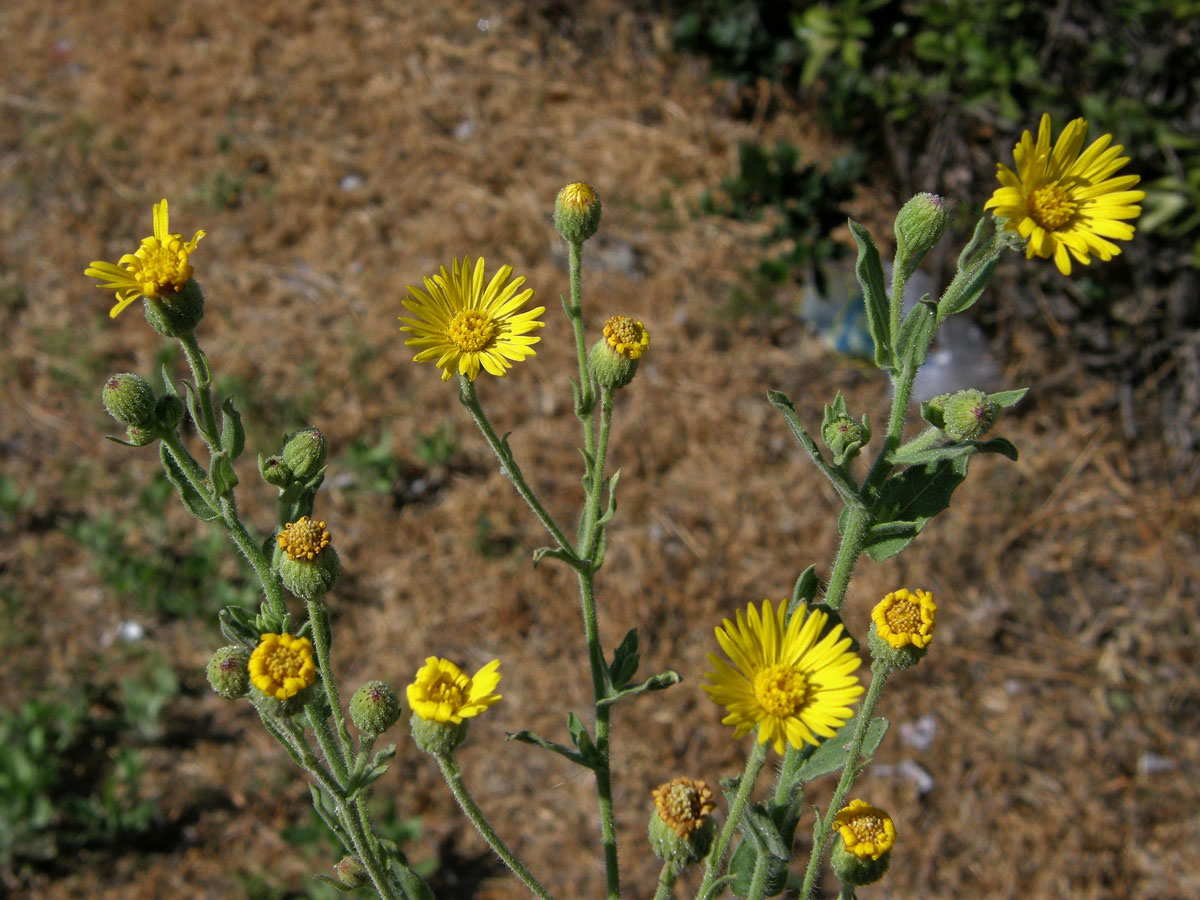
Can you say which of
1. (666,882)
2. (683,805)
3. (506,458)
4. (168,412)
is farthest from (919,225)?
(168,412)

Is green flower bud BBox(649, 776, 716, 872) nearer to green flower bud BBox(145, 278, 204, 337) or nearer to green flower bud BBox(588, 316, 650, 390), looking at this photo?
green flower bud BBox(588, 316, 650, 390)

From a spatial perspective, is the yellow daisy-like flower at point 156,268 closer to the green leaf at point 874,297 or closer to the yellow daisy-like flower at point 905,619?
the green leaf at point 874,297

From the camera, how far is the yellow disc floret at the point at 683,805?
5.06 ft

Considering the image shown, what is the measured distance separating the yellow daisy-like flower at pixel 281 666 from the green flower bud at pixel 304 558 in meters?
0.15

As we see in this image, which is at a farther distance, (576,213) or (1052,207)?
(576,213)

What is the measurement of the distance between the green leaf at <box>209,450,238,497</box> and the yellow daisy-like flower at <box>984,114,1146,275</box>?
126cm

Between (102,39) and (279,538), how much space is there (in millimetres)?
6082

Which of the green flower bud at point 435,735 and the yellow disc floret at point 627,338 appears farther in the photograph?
the yellow disc floret at point 627,338

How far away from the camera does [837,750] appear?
154 cm

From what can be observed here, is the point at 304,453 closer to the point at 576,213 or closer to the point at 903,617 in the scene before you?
the point at 576,213

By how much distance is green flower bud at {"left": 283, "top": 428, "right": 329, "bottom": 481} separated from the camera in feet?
5.43

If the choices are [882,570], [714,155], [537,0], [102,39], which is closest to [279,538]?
[882,570]

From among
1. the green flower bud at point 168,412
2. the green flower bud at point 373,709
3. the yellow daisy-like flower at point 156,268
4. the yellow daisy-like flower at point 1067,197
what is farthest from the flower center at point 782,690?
the yellow daisy-like flower at point 156,268

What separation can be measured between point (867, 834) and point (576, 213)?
49.8 inches
